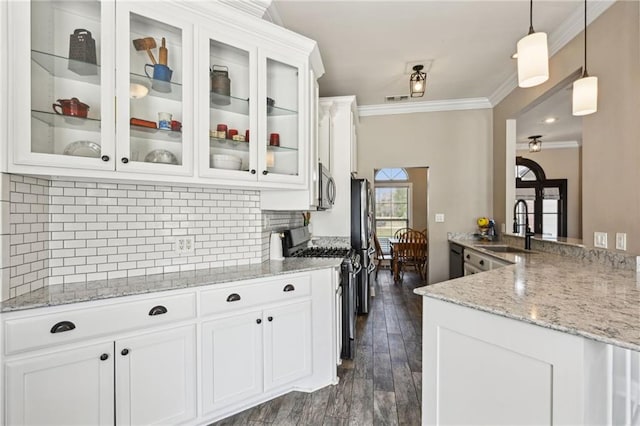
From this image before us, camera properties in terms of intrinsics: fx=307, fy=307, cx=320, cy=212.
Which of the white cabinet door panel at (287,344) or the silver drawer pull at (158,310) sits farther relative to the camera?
the white cabinet door panel at (287,344)

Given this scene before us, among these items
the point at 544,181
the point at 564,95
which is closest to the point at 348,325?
the point at 564,95

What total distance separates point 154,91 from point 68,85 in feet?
1.25

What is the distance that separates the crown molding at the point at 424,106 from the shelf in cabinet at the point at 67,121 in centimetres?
368

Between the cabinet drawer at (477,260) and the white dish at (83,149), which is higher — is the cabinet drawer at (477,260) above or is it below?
below

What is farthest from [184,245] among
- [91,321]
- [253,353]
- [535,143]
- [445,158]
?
[535,143]

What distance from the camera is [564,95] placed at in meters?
4.02

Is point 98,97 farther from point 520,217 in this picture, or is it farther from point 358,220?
point 520,217

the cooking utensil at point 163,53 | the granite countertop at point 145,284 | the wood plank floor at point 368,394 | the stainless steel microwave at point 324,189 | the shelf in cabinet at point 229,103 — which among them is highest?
the cooking utensil at point 163,53

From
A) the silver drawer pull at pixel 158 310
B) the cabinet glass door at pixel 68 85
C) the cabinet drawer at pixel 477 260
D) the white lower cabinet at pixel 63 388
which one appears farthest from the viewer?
the cabinet drawer at pixel 477 260

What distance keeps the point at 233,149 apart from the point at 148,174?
524 millimetres

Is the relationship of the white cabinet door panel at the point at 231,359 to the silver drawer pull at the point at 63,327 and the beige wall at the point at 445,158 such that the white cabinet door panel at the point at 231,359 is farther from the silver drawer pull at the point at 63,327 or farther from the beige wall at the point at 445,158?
the beige wall at the point at 445,158

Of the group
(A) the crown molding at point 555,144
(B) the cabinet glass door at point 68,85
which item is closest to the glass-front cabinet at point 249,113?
(B) the cabinet glass door at point 68,85

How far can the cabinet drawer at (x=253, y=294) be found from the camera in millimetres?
1676

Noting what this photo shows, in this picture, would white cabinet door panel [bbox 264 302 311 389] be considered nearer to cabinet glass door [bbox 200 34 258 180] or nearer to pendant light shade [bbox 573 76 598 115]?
cabinet glass door [bbox 200 34 258 180]
